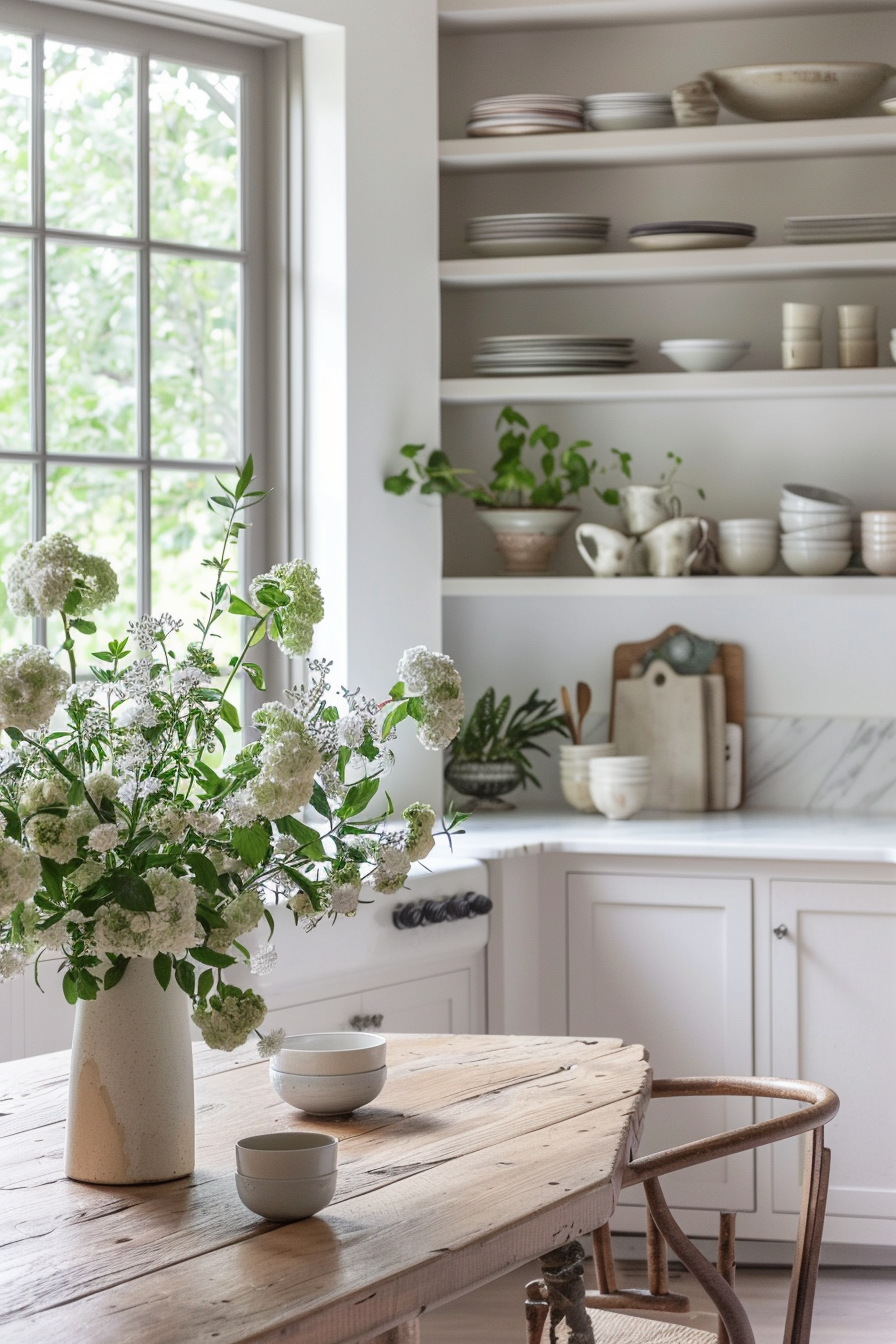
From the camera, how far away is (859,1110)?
3086 mm

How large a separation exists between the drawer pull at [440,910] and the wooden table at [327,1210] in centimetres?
100

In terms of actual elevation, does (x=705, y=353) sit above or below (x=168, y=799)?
above

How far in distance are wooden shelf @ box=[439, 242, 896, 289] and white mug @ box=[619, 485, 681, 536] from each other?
0.49 m

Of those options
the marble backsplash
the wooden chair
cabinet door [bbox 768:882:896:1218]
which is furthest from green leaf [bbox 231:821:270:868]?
the marble backsplash

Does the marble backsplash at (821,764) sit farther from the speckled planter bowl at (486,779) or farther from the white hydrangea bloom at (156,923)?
the white hydrangea bloom at (156,923)

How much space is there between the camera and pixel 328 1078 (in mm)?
1676

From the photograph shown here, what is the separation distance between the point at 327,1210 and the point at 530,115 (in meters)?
2.76

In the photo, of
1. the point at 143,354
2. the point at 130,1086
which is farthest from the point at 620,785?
the point at 130,1086

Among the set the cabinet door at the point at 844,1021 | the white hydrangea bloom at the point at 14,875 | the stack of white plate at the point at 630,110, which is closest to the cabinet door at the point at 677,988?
the cabinet door at the point at 844,1021

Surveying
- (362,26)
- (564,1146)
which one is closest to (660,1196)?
(564,1146)

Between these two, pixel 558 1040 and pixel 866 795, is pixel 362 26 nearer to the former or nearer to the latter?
pixel 866 795

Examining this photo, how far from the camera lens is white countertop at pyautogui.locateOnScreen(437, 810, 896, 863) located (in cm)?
307

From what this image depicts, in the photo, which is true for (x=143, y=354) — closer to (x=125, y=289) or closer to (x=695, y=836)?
(x=125, y=289)

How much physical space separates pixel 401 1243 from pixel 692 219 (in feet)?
9.79
